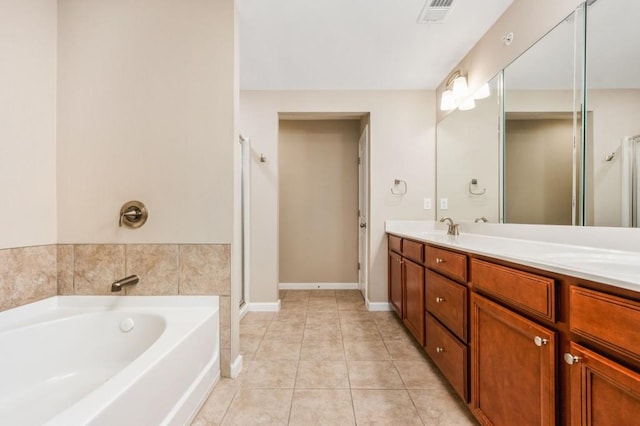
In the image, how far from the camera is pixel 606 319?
2.32 feet

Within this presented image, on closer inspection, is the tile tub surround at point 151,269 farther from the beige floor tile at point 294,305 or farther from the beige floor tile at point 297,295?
the beige floor tile at point 297,295

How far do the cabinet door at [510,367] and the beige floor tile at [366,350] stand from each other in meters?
0.78

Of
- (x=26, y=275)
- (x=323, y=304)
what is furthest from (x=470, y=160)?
(x=26, y=275)

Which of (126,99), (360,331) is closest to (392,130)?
(360,331)

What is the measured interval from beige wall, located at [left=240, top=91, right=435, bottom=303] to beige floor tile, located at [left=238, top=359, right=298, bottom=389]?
107 centimetres

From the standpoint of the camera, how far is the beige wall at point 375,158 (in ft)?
9.67

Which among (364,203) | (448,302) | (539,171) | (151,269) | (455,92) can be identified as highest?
(455,92)

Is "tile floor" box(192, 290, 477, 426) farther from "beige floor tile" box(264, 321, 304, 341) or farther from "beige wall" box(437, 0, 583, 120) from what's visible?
"beige wall" box(437, 0, 583, 120)

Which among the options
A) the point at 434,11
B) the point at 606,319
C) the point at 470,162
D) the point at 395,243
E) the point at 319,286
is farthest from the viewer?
the point at 319,286

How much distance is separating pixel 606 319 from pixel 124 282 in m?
2.03

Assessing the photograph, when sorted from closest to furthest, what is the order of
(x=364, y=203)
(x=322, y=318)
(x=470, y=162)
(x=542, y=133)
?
1. (x=542, y=133)
2. (x=470, y=162)
3. (x=322, y=318)
4. (x=364, y=203)

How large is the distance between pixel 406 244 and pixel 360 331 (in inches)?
33.5

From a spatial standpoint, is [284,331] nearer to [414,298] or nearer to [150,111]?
[414,298]

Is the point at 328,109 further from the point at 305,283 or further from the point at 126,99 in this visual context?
the point at 305,283
